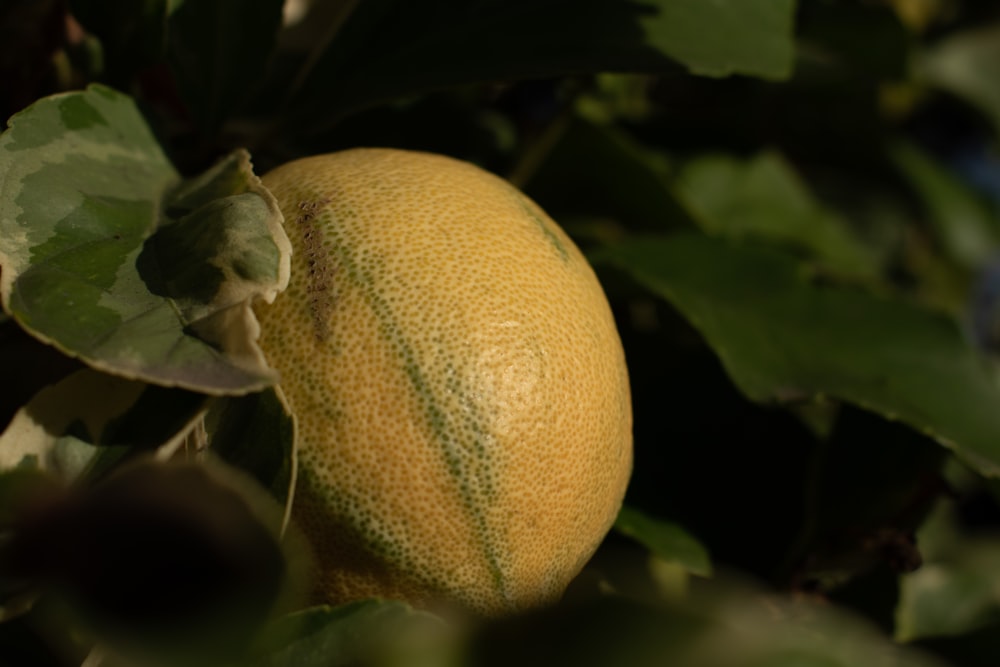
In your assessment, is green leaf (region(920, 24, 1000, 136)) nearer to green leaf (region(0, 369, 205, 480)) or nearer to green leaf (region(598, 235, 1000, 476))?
green leaf (region(598, 235, 1000, 476))

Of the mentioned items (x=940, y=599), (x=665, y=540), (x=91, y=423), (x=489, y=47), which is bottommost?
(x=940, y=599)

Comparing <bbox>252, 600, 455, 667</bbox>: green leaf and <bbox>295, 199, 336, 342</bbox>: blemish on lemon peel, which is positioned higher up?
<bbox>295, 199, 336, 342</bbox>: blemish on lemon peel

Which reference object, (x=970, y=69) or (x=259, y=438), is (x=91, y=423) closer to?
(x=259, y=438)

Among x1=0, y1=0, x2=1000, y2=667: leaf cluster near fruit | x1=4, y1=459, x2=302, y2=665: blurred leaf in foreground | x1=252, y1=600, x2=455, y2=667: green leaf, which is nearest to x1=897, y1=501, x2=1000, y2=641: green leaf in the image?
x1=0, y1=0, x2=1000, y2=667: leaf cluster near fruit

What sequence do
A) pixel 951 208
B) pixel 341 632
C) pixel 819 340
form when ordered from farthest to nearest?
pixel 951 208
pixel 819 340
pixel 341 632

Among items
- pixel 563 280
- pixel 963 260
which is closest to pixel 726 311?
pixel 563 280

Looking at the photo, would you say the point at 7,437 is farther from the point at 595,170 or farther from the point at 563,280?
the point at 595,170

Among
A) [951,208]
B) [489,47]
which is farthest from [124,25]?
[951,208]

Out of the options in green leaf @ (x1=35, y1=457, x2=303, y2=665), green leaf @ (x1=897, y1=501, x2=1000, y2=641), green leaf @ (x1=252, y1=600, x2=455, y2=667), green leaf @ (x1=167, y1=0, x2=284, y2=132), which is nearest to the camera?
green leaf @ (x1=35, y1=457, x2=303, y2=665)
